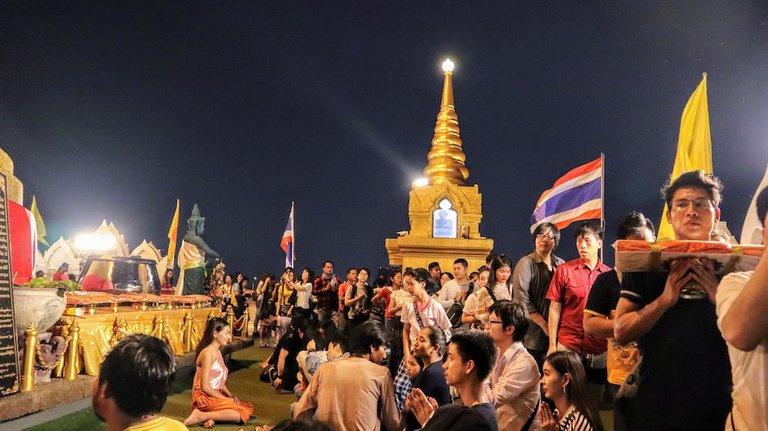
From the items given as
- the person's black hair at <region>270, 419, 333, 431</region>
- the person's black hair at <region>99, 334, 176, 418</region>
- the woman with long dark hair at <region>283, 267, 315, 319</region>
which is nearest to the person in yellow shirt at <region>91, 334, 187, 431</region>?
the person's black hair at <region>99, 334, 176, 418</region>

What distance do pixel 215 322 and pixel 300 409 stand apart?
3.37 metres

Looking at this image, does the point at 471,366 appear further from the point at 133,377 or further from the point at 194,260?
the point at 194,260

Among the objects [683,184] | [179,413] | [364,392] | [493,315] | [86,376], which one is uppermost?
[683,184]

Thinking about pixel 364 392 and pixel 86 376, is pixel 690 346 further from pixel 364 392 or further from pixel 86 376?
pixel 86 376

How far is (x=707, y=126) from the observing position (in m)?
8.49

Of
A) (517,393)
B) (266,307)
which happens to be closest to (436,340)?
(517,393)

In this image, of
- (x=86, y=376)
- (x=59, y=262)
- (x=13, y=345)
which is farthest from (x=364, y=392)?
(x=59, y=262)

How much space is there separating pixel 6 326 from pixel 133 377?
3.65 m

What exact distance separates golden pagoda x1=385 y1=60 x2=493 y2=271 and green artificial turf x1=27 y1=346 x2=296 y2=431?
1228 cm

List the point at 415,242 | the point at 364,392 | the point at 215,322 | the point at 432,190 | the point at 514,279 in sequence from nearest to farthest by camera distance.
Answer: the point at 364,392 → the point at 514,279 → the point at 215,322 → the point at 415,242 → the point at 432,190

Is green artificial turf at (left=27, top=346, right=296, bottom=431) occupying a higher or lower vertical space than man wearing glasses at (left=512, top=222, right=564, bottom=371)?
lower

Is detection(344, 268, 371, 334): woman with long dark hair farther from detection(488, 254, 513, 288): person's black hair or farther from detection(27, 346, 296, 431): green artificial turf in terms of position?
detection(488, 254, 513, 288): person's black hair

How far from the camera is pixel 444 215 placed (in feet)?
83.0

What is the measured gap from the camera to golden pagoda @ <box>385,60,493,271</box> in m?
23.6
